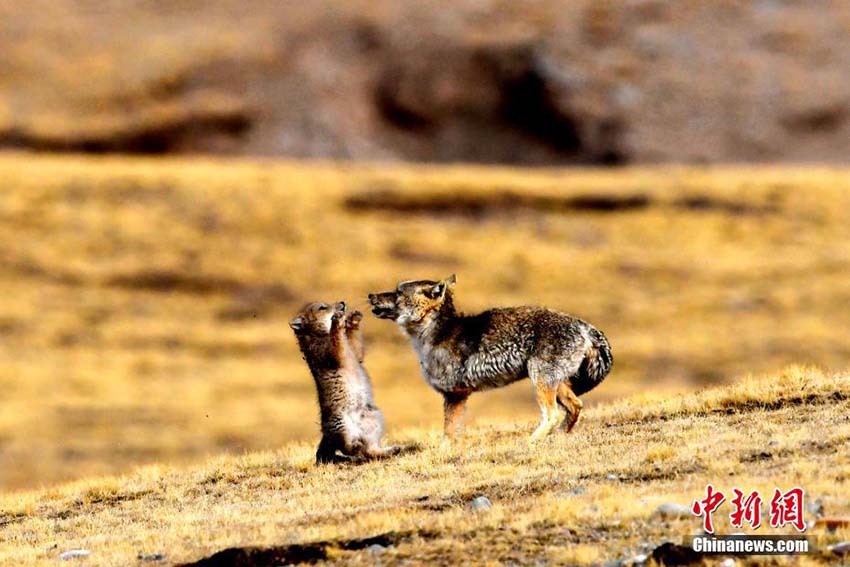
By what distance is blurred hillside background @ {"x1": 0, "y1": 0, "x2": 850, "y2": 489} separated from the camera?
41.6m

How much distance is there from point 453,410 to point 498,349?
89 cm

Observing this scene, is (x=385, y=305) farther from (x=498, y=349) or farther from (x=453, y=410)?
(x=498, y=349)

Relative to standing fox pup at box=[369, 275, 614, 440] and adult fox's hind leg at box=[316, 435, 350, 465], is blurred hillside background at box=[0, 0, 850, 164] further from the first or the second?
adult fox's hind leg at box=[316, 435, 350, 465]

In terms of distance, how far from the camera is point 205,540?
11781 millimetres

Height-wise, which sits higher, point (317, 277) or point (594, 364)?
point (317, 277)

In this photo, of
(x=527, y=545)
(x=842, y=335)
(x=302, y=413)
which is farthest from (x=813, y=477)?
(x=842, y=335)

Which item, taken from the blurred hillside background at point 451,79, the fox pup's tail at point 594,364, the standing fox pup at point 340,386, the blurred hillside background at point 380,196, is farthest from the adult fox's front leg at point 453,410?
the blurred hillside background at point 451,79

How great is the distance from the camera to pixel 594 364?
1495cm

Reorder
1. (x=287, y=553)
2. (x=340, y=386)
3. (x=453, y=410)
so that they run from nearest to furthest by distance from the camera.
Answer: (x=287, y=553) → (x=340, y=386) → (x=453, y=410)

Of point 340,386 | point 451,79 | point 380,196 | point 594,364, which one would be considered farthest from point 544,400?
point 451,79

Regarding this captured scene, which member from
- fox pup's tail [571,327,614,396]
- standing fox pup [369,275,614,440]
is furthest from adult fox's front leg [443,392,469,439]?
fox pup's tail [571,327,614,396]

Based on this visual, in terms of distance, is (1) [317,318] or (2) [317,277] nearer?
(1) [317,318]

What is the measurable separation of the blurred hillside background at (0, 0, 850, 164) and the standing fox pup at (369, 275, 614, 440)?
6117 cm

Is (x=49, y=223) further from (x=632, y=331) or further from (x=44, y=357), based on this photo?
(x=632, y=331)
